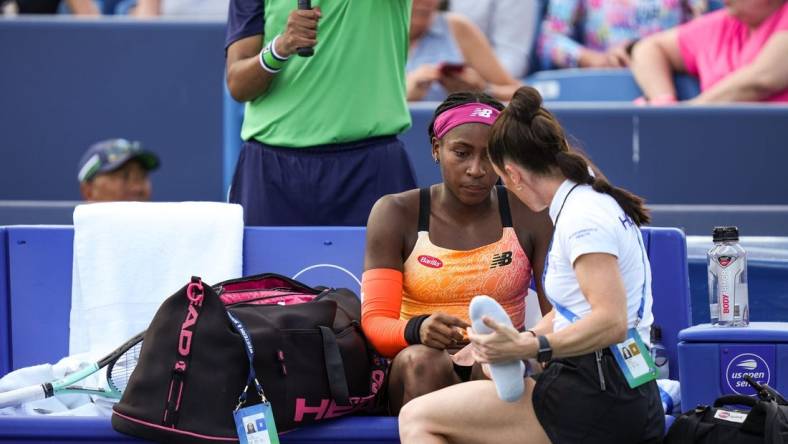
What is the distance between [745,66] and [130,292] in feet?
10.8

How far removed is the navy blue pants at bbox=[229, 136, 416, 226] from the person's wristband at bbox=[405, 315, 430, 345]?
98 centimetres

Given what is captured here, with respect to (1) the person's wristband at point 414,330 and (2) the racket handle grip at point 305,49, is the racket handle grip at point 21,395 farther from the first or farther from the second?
(2) the racket handle grip at point 305,49

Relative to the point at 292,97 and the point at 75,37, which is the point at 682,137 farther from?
the point at 75,37

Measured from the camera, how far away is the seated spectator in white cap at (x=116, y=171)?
612 centimetres

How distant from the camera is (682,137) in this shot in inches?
238

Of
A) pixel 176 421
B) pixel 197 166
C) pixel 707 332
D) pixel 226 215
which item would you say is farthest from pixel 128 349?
pixel 197 166

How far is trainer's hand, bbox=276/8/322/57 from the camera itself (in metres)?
4.32

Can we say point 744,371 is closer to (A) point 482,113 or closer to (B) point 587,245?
(B) point 587,245

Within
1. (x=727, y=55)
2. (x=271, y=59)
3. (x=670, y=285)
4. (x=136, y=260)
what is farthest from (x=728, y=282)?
(x=727, y=55)

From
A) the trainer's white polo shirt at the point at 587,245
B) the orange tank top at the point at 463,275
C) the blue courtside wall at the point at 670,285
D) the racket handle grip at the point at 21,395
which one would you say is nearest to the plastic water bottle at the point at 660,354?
the blue courtside wall at the point at 670,285

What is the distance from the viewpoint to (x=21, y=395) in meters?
3.74

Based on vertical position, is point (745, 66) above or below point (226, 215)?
above

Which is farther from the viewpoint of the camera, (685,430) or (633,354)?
(685,430)

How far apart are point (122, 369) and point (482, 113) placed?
1.22 metres
